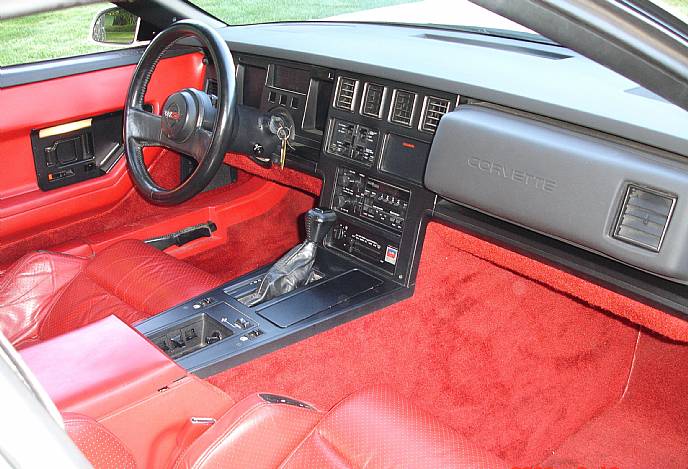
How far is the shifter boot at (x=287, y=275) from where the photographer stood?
2137 millimetres

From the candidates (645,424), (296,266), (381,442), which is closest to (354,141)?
(296,266)

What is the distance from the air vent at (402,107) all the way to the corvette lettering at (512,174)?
12.0 inches

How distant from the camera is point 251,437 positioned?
142 centimetres

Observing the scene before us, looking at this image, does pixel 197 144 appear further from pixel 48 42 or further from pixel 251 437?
pixel 251 437

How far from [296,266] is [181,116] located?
55 cm

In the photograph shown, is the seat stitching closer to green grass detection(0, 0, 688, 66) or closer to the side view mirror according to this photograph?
green grass detection(0, 0, 688, 66)

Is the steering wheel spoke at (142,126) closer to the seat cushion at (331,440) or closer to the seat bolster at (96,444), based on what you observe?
the seat cushion at (331,440)

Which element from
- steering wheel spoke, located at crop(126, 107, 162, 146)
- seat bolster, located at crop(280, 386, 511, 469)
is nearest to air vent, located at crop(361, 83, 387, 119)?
steering wheel spoke, located at crop(126, 107, 162, 146)

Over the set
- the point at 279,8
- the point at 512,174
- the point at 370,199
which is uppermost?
the point at 279,8

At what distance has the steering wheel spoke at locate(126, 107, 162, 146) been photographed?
7.80 ft

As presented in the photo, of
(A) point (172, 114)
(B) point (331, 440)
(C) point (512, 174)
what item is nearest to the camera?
(B) point (331, 440)

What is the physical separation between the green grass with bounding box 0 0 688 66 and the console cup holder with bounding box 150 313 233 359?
2.90 ft

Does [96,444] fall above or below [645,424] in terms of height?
above

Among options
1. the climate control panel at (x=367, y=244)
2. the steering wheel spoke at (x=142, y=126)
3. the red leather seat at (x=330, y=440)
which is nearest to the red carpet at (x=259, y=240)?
the steering wheel spoke at (x=142, y=126)
